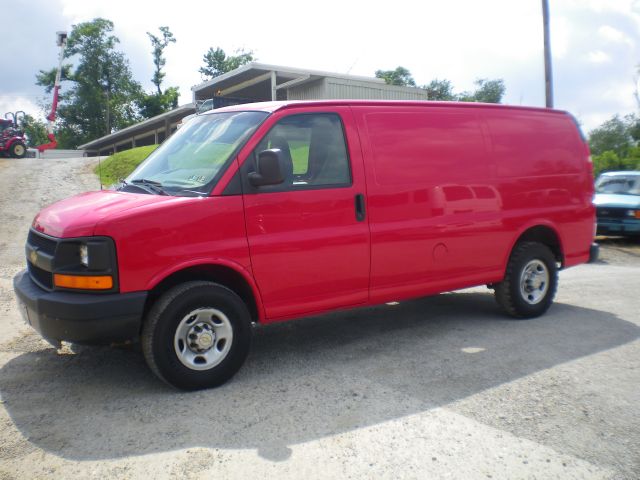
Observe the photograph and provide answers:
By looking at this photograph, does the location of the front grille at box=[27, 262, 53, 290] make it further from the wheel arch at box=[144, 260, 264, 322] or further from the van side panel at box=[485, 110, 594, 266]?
the van side panel at box=[485, 110, 594, 266]

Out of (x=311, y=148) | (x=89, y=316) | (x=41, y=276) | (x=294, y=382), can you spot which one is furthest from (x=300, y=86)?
(x=89, y=316)

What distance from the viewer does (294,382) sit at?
14.2 feet

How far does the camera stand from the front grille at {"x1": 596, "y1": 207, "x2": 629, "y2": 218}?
13.0 metres

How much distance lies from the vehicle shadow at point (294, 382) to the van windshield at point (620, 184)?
8.86 metres

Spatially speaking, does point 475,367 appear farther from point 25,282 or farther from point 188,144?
point 25,282

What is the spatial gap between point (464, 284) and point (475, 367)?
3.87 ft

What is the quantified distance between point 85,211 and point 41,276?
61 cm

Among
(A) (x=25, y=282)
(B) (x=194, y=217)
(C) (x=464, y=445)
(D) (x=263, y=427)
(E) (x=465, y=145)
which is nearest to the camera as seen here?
(C) (x=464, y=445)

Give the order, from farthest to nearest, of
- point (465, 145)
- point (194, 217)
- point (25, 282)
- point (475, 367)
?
point (465, 145)
point (475, 367)
point (25, 282)
point (194, 217)

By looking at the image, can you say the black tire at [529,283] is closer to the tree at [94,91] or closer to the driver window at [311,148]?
the driver window at [311,148]

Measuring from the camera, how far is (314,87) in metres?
22.0

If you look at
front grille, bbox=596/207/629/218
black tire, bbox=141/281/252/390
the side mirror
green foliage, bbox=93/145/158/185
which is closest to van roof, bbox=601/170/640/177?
front grille, bbox=596/207/629/218

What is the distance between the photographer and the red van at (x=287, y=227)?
388cm

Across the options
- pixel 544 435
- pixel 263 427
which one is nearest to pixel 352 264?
pixel 263 427
